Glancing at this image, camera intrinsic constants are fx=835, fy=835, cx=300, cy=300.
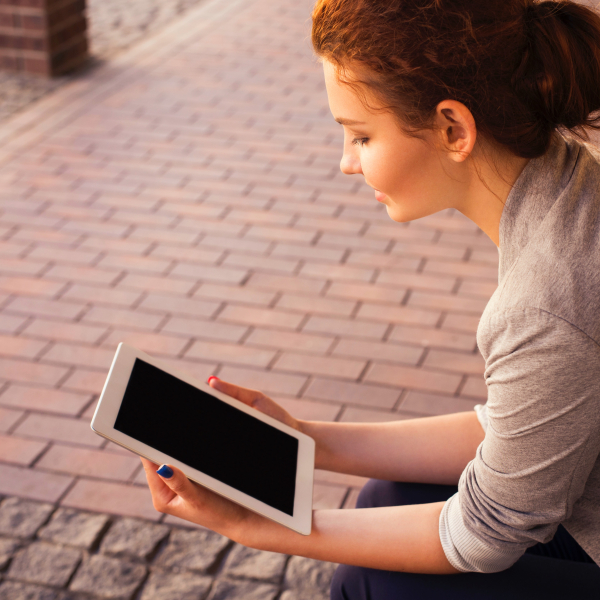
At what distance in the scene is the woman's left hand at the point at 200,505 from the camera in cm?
144

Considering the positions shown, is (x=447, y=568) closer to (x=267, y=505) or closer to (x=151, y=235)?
(x=267, y=505)

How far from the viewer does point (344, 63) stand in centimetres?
134

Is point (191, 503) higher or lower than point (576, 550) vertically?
higher

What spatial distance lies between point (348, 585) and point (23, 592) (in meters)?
1.04

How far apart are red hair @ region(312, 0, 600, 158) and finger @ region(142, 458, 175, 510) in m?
0.72

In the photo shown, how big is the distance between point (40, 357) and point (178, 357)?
54 centimetres

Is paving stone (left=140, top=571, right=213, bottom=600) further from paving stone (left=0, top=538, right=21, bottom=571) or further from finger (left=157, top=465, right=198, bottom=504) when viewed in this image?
finger (left=157, top=465, right=198, bottom=504)

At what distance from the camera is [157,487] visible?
4.84 ft

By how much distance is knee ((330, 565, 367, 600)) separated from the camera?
159 centimetres

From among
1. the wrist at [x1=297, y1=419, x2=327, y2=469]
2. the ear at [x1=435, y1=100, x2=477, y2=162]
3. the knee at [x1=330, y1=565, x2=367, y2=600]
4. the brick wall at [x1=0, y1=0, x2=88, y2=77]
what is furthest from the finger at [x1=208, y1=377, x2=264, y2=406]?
the brick wall at [x1=0, y1=0, x2=88, y2=77]

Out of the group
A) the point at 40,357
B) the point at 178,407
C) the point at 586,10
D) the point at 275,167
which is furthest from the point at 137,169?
the point at 586,10

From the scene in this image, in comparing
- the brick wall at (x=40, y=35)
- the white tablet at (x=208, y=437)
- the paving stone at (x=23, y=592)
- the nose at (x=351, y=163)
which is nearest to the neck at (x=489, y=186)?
the nose at (x=351, y=163)

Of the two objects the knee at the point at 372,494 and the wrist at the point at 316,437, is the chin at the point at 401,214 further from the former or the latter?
the knee at the point at 372,494

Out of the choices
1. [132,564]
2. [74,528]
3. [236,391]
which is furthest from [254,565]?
[236,391]
